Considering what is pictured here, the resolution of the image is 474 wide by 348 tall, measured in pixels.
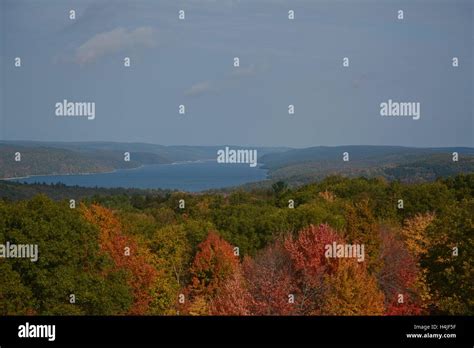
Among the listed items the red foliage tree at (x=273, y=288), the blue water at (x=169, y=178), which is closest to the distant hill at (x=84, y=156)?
the blue water at (x=169, y=178)

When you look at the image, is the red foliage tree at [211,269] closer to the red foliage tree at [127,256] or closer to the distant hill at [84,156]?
the red foliage tree at [127,256]

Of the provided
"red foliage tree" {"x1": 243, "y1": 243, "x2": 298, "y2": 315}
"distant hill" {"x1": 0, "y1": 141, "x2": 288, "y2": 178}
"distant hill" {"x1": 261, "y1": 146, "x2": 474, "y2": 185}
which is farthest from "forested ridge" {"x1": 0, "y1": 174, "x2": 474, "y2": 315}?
"distant hill" {"x1": 261, "y1": 146, "x2": 474, "y2": 185}

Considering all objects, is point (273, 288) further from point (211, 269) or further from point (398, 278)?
point (211, 269)

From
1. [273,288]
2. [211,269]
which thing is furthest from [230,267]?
[273,288]

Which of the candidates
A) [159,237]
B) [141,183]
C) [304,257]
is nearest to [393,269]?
[304,257]

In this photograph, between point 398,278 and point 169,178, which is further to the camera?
Answer: point 169,178
